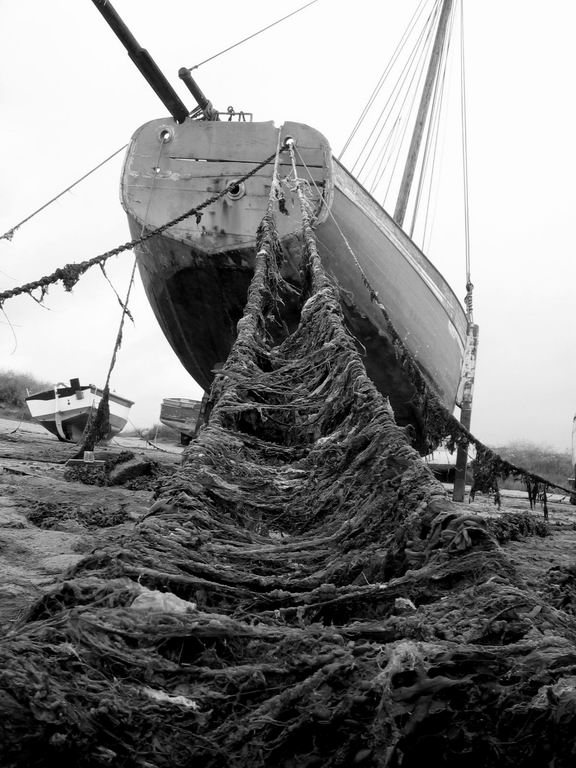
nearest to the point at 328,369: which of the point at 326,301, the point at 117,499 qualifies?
the point at 326,301

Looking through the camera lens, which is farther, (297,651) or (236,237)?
(236,237)

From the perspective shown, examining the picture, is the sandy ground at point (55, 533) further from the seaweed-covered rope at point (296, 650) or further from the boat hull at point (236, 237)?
the boat hull at point (236, 237)

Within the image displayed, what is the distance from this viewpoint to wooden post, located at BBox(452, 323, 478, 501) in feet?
28.5

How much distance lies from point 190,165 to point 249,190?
2.66 ft

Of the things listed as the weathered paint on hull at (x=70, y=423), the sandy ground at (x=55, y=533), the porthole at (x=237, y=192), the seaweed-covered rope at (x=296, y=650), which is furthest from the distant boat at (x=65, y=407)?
the seaweed-covered rope at (x=296, y=650)

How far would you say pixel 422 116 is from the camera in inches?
520

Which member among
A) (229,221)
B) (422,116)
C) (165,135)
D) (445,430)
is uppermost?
(422,116)

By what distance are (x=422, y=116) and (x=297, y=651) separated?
545 inches

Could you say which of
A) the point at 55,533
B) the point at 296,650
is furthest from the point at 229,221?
the point at 296,650

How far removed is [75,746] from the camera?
87cm

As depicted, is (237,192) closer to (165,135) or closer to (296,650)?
(165,135)

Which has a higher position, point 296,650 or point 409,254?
point 409,254

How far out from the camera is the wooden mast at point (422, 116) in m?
12.7

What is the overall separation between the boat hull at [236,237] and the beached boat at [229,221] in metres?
0.01
